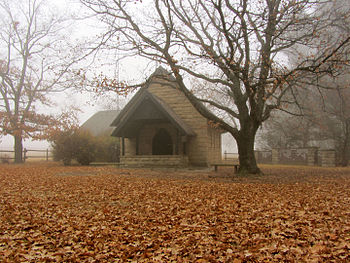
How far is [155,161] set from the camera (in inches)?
728

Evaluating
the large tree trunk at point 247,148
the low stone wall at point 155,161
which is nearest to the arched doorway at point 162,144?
the low stone wall at point 155,161

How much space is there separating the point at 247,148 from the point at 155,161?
678cm

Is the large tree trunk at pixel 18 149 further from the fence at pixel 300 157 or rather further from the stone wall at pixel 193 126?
the fence at pixel 300 157

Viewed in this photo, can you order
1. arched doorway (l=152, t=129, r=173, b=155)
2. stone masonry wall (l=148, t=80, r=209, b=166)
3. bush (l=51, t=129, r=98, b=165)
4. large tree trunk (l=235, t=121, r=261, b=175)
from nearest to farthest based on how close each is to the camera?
large tree trunk (l=235, t=121, r=261, b=175), stone masonry wall (l=148, t=80, r=209, b=166), arched doorway (l=152, t=129, r=173, b=155), bush (l=51, t=129, r=98, b=165)

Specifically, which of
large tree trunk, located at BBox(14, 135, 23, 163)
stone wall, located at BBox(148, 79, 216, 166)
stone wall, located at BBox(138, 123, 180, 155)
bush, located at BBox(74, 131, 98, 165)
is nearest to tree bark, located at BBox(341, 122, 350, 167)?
stone wall, located at BBox(148, 79, 216, 166)

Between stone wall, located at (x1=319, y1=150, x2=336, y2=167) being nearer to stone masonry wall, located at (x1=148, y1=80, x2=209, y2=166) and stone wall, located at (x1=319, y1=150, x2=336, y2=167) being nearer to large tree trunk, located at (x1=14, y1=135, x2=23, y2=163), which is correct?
stone masonry wall, located at (x1=148, y1=80, x2=209, y2=166)

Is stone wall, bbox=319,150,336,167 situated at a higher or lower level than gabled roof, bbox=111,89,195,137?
lower

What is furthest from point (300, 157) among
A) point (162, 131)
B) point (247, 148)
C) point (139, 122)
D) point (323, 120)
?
point (139, 122)

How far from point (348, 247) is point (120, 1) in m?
12.4

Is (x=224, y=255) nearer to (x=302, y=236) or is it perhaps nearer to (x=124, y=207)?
(x=302, y=236)

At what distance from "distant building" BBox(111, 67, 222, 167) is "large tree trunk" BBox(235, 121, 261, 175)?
4584 mm

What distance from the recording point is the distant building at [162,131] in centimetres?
1809

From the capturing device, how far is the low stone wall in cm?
1805

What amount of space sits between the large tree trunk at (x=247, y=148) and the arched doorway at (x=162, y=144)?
7.71 metres
